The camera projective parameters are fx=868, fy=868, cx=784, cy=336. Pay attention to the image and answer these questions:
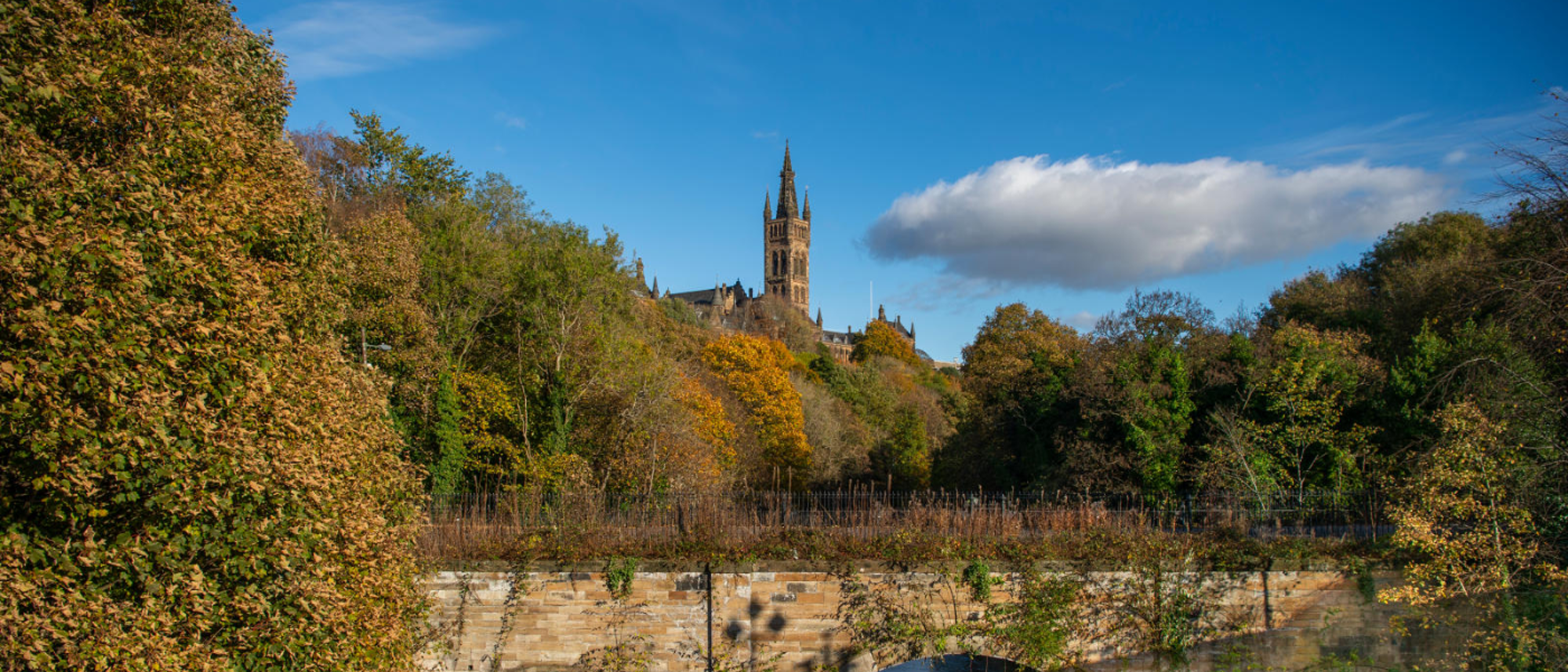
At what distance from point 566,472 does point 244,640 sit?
1459 centimetres

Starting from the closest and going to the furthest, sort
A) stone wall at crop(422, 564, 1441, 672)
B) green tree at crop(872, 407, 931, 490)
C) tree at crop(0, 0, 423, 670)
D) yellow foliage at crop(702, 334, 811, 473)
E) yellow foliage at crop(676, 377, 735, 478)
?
tree at crop(0, 0, 423, 670), stone wall at crop(422, 564, 1441, 672), yellow foliage at crop(676, 377, 735, 478), yellow foliage at crop(702, 334, 811, 473), green tree at crop(872, 407, 931, 490)

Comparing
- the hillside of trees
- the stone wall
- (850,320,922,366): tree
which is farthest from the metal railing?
(850,320,922,366): tree

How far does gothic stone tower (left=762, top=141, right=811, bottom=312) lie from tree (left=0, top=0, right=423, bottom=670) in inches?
3993

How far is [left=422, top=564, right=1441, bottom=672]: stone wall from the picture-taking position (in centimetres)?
1082

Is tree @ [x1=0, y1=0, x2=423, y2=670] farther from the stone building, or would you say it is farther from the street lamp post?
the stone building

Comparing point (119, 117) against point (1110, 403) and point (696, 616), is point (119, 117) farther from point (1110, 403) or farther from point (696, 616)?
point (1110, 403)

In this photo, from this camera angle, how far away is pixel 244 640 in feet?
19.9

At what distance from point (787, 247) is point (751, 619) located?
99438 millimetres

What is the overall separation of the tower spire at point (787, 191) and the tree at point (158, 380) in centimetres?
10390

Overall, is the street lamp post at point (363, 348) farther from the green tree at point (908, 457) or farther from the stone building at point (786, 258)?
the stone building at point (786, 258)

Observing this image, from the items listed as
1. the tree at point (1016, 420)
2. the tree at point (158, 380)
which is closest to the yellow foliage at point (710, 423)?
the tree at point (1016, 420)

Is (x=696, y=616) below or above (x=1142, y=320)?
below

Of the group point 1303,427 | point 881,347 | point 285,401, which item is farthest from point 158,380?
point 881,347

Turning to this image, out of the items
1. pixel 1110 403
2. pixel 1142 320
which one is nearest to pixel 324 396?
pixel 1110 403
